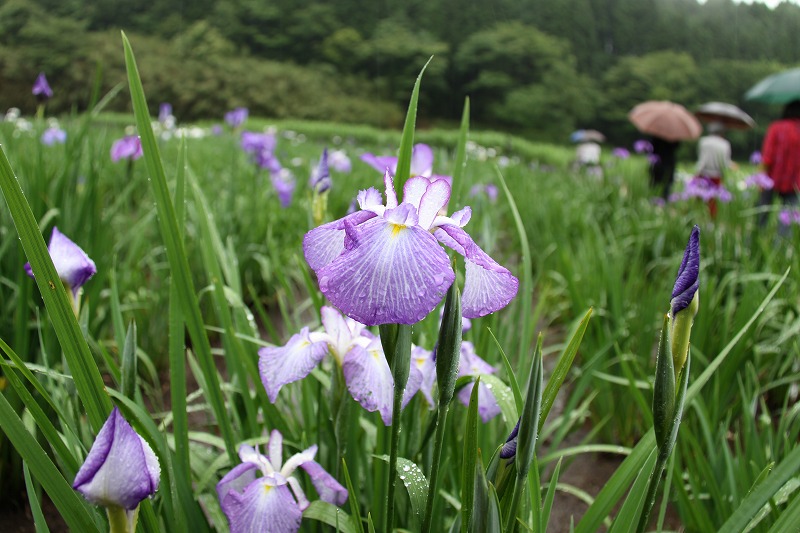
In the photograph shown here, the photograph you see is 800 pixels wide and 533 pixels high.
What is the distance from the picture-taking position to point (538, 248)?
328 cm

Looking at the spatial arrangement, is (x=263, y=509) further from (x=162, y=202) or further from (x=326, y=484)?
(x=162, y=202)

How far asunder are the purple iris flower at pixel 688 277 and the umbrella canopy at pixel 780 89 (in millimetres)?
5441

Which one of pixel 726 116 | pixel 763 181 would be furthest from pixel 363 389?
pixel 726 116

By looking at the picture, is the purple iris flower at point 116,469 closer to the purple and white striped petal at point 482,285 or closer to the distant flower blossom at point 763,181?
the purple and white striped petal at point 482,285

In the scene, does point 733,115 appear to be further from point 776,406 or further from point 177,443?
point 177,443

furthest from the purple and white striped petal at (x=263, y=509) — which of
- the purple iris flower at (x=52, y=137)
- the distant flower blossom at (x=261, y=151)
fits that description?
the purple iris flower at (x=52, y=137)

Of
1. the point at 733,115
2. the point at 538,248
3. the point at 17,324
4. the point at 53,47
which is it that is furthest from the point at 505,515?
the point at 53,47

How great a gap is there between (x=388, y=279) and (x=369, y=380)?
245 millimetres

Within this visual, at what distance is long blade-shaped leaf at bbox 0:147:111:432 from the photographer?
0.52 m

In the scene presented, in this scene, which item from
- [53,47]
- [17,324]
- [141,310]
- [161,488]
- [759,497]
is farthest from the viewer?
[53,47]

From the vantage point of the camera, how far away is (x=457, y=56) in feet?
118

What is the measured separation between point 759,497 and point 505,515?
25cm

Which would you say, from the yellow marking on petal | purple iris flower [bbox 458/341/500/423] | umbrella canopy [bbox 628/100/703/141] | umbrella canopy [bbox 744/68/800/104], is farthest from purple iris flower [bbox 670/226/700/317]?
umbrella canopy [bbox 628/100/703/141]

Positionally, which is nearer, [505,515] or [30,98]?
[505,515]
